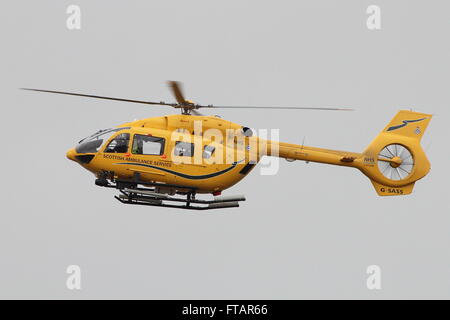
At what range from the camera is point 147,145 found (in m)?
19.4

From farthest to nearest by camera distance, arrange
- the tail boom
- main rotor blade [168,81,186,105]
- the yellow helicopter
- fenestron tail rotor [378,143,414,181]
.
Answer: fenestron tail rotor [378,143,414,181], the tail boom, the yellow helicopter, main rotor blade [168,81,186,105]

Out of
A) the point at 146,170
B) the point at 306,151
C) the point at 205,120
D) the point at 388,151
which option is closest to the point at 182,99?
the point at 205,120

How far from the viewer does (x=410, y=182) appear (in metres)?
20.8

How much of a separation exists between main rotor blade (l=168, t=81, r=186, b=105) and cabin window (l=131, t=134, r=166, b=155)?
1167 millimetres

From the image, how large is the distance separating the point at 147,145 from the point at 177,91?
1.80 meters

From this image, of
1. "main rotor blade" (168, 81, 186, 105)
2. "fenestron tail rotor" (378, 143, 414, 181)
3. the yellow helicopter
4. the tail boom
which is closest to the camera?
"main rotor blade" (168, 81, 186, 105)

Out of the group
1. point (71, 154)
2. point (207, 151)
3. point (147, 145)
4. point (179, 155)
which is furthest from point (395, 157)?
point (71, 154)

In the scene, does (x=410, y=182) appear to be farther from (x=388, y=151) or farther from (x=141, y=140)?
(x=141, y=140)

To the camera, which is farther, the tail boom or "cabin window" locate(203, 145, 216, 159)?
the tail boom

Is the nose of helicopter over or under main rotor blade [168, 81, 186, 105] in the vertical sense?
under

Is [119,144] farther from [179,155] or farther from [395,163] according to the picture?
[395,163]

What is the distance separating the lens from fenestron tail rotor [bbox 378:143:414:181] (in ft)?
68.1

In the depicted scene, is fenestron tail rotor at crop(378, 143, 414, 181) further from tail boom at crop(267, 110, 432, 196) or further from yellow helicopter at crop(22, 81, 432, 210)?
yellow helicopter at crop(22, 81, 432, 210)

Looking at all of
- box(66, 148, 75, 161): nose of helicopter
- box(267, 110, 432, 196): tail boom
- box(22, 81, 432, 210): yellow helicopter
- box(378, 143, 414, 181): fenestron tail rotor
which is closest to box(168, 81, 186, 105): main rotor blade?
box(22, 81, 432, 210): yellow helicopter
